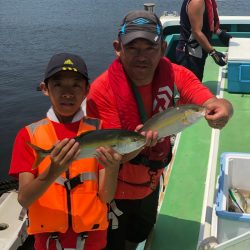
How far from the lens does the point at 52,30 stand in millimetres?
22219

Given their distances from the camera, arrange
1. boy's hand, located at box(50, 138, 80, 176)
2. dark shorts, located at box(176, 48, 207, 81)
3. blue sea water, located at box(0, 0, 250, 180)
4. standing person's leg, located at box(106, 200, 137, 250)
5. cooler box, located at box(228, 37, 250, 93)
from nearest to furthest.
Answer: boy's hand, located at box(50, 138, 80, 176)
standing person's leg, located at box(106, 200, 137, 250)
cooler box, located at box(228, 37, 250, 93)
dark shorts, located at box(176, 48, 207, 81)
blue sea water, located at box(0, 0, 250, 180)

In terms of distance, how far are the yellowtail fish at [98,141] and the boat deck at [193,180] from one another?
4.02ft

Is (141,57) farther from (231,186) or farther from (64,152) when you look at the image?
(231,186)

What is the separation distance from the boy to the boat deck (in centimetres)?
85

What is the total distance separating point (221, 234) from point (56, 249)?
102 centimetres

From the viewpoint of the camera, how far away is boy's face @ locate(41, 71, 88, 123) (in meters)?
2.25

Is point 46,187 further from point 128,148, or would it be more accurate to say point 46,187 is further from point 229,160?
point 229,160

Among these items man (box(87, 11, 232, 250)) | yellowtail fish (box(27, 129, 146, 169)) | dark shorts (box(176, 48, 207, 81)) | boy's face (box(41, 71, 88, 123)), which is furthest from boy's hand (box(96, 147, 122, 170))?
dark shorts (box(176, 48, 207, 81))

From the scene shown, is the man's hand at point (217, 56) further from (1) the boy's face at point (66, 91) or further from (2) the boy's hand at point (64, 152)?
(2) the boy's hand at point (64, 152)

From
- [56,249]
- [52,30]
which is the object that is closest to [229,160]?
[56,249]

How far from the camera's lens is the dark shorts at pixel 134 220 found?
2.75 m

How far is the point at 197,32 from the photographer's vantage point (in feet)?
16.9

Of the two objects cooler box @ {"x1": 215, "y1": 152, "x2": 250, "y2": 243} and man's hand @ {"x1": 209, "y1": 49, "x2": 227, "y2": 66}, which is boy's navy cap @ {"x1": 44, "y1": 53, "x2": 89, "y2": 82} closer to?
cooler box @ {"x1": 215, "y1": 152, "x2": 250, "y2": 243}

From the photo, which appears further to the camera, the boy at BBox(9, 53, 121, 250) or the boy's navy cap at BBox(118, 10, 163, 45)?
the boy's navy cap at BBox(118, 10, 163, 45)
